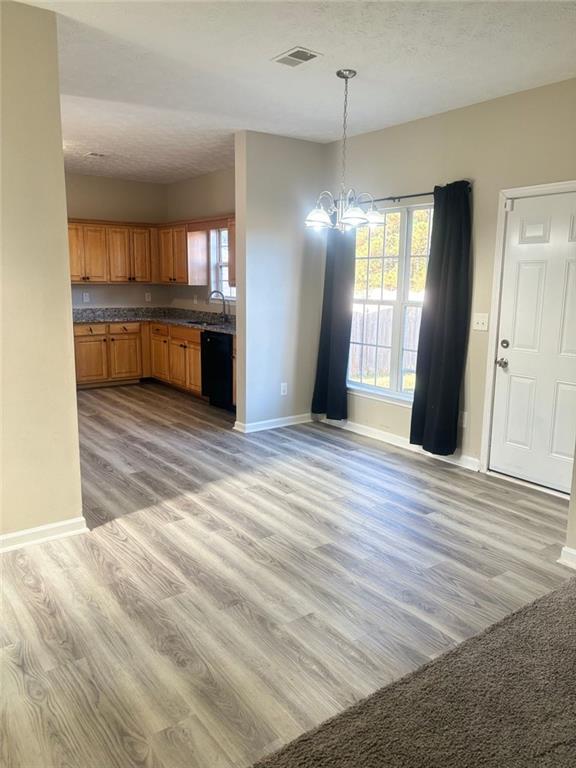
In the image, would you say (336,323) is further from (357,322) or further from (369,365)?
(369,365)

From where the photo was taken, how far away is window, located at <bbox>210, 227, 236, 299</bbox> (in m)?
7.32

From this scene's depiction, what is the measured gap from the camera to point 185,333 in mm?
7164

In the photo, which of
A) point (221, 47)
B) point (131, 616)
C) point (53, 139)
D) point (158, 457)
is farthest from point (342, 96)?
point (131, 616)

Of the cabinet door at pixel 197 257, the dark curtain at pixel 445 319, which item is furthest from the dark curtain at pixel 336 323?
the cabinet door at pixel 197 257

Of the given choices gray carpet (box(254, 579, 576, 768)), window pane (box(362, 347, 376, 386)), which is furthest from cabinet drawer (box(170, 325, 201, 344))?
gray carpet (box(254, 579, 576, 768))

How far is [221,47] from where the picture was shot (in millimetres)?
3314

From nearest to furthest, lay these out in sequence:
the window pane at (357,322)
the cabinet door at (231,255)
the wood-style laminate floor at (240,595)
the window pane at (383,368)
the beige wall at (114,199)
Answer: the wood-style laminate floor at (240,595), the window pane at (383,368), the window pane at (357,322), the cabinet door at (231,255), the beige wall at (114,199)

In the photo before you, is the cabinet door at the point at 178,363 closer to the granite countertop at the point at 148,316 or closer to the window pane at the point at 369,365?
the granite countertop at the point at 148,316

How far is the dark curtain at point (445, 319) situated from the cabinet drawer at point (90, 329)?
452 centimetres

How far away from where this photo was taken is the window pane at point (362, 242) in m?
5.50

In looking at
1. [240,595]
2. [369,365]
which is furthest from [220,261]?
[240,595]

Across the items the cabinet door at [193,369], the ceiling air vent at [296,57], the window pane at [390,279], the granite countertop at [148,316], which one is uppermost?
the ceiling air vent at [296,57]

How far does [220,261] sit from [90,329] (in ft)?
6.30

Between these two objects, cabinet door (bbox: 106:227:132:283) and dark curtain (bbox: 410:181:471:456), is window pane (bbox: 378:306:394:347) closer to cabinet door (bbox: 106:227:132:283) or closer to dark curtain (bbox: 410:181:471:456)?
dark curtain (bbox: 410:181:471:456)
